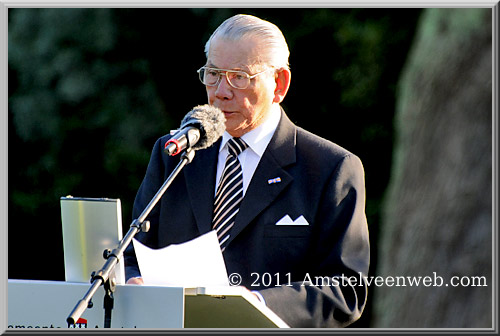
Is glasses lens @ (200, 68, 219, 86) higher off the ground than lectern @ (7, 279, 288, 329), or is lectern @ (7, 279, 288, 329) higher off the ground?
glasses lens @ (200, 68, 219, 86)

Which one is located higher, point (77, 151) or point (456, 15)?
point (456, 15)

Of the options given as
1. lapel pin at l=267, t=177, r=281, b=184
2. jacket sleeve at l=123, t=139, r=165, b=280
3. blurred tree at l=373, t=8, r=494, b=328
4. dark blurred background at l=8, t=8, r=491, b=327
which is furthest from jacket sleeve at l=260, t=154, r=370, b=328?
dark blurred background at l=8, t=8, r=491, b=327

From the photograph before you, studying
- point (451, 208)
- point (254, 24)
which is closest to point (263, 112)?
point (254, 24)

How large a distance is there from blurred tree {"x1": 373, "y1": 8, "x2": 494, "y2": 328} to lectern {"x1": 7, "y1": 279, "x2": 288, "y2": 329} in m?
4.60

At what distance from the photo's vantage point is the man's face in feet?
13.3

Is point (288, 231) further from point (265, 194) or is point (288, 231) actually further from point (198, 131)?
point (198, 131)

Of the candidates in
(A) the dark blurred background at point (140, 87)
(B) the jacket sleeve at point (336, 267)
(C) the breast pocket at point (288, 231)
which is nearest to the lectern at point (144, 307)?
(B) the jacket sleeve at point (336, 267)

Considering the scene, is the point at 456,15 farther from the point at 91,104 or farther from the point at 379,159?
the point at 91,104

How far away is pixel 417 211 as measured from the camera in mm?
8227

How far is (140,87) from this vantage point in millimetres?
10938

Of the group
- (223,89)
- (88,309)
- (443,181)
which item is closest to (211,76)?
(223,89)

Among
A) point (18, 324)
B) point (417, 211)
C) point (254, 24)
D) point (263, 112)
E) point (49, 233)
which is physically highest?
point (254, 24)

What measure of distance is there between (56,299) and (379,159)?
7663 mm

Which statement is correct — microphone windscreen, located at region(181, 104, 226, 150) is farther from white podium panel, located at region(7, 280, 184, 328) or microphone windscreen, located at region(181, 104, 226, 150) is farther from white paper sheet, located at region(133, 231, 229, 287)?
white podium panel, located at region(7, 280, 184, 328)
